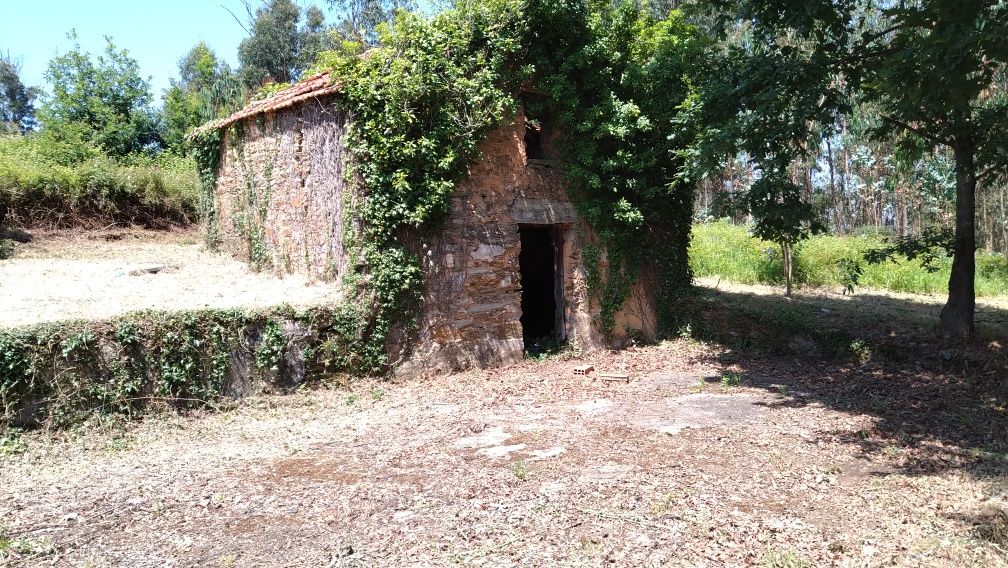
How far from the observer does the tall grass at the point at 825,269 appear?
1577 cm

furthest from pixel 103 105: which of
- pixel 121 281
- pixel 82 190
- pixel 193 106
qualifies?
pixel 121 281

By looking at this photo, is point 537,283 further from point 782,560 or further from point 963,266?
point 782,560

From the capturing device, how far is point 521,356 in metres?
10.7

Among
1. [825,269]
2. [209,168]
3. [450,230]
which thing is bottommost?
[825,269]

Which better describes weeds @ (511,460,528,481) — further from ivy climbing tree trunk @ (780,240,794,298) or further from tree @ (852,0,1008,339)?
ivy climbing tree trunk @ (780,240,794,298)

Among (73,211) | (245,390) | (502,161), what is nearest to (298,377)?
(245,390)

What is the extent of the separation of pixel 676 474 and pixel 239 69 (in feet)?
96.7

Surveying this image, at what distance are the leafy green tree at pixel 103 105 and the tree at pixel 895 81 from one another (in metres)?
17.5

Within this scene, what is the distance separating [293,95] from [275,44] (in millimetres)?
21549

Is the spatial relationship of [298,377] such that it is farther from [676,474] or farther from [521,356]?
[676,474]

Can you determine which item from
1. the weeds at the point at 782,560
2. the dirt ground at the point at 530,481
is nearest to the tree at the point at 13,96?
the dirt ground at the point at 530,481

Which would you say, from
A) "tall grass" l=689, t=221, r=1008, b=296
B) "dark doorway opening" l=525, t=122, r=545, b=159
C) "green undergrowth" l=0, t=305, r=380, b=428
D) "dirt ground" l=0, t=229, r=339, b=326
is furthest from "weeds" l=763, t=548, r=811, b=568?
"tall grass" l=689, t=221, r=1008, b=296

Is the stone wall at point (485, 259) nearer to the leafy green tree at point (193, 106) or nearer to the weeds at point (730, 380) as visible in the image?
the weeds at point (730, 380)

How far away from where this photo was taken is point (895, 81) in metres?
7.65
